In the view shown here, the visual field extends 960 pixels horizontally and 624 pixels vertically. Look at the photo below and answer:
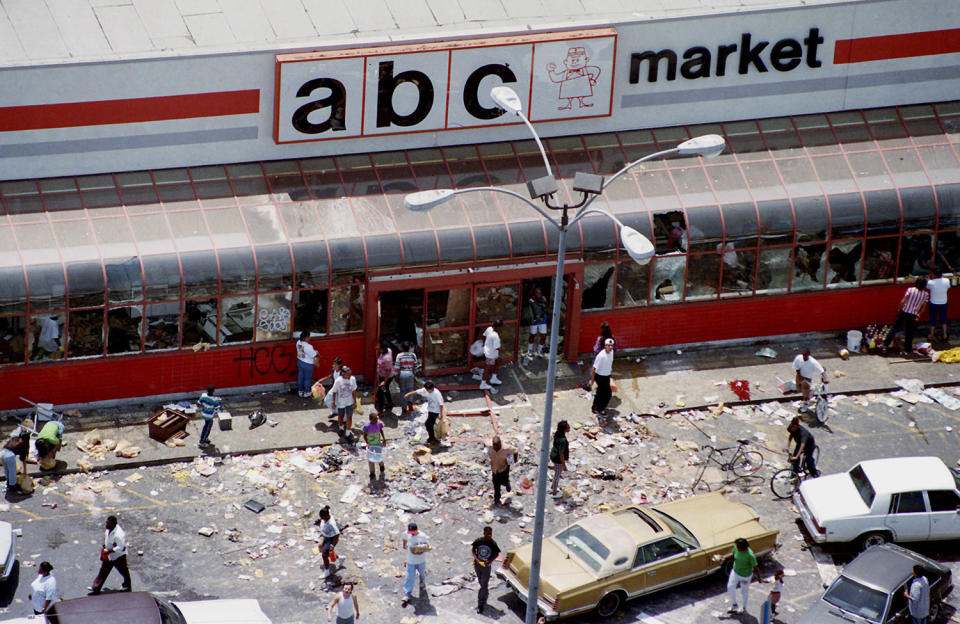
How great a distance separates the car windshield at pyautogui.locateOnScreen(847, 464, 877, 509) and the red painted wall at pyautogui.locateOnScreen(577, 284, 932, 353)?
26.0ft

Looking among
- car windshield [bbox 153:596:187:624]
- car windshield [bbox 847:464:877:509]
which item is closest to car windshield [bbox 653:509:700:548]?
car windshield [bbox 847:464:877:509]

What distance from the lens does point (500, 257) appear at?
36406mm

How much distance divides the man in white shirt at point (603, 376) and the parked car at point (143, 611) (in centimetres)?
1102

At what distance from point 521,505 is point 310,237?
828 centimetres

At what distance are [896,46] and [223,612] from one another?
23977 mm

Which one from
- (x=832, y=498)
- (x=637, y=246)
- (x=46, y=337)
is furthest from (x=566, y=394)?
(x=637, y=246)

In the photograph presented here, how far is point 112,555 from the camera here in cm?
2809

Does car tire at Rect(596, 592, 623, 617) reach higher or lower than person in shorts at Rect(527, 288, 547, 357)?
lower

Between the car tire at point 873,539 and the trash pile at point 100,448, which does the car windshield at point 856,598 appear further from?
the trash pile at point 100,448

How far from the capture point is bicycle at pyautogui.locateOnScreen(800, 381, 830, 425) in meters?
35.5

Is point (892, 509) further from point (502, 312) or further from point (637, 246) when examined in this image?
point (502, 312)

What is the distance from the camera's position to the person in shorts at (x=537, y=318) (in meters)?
37.1

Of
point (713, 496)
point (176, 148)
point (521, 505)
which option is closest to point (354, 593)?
point (521, 505)

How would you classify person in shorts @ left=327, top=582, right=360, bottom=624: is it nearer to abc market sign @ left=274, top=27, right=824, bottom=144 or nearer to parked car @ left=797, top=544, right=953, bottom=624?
parked car @ left=797, top=544, right=953, bottom=624
